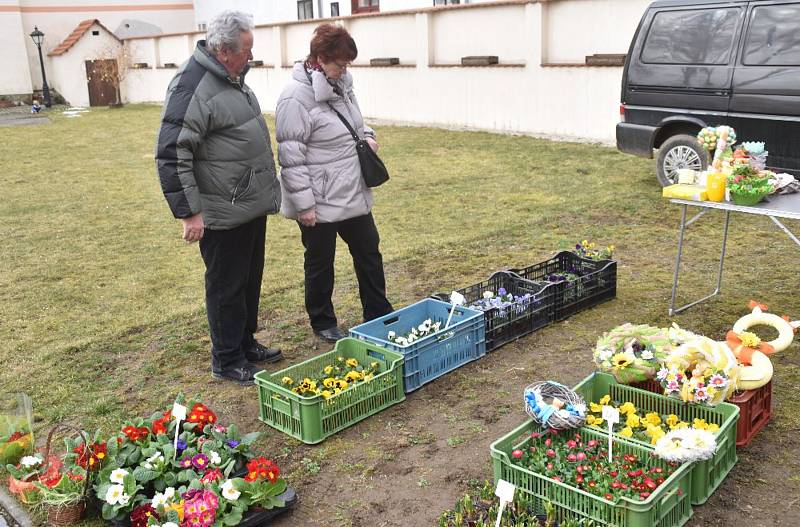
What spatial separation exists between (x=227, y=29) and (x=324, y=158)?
38.3 inches

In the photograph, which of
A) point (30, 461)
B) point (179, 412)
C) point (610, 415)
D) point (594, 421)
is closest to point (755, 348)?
point (594, 421)

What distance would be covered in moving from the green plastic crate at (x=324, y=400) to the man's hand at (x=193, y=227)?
2.55 feet

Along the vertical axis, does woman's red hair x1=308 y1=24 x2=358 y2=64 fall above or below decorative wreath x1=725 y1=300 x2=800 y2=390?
above

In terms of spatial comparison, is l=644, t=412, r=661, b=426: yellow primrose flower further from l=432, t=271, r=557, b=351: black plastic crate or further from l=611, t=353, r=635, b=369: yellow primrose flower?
l=432, t=271, r=557, b=351: black plastic crate

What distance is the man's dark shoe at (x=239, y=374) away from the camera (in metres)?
4.55

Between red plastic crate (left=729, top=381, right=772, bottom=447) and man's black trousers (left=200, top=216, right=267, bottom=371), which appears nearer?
red plastic crate (left=729, top=381, right=772, bottom=447)

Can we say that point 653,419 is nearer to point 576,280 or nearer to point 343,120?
point 576,280

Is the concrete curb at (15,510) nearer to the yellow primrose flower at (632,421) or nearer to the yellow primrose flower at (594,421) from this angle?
the yellow primrose flower at (594,421)

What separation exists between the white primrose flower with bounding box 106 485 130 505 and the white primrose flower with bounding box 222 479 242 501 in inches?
14.7

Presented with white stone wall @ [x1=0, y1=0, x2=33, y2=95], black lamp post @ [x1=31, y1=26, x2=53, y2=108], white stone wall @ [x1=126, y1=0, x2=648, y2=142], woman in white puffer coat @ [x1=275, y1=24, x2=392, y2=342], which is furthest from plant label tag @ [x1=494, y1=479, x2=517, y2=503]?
white stone wall @ [x1=0, y1=0, x2=33, y2=95]

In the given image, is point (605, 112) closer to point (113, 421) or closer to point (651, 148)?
point (651, 148)

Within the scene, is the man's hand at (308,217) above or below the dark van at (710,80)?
below

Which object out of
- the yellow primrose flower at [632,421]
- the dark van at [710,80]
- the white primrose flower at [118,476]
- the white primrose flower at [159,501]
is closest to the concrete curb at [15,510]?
the white primrose flower at [118,476]

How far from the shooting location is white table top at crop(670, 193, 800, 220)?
4.44 metres
